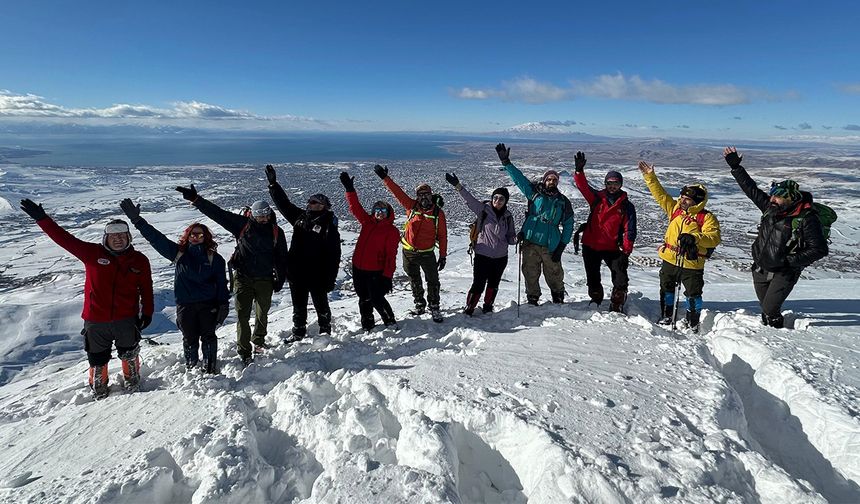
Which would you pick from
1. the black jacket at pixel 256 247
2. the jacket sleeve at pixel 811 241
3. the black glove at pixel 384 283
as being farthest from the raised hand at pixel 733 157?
the black jacket at pixel 256 247

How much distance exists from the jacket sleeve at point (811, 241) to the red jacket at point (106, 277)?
7823 millimetres

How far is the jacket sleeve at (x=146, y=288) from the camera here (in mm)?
4512

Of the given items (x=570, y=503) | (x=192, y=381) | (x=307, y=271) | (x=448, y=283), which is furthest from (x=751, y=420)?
(x=448, y=283)

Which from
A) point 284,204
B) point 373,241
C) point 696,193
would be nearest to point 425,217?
point 373,241

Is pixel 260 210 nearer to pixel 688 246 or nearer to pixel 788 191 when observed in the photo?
pixel 688 246

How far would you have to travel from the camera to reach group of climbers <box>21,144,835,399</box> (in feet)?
14.7

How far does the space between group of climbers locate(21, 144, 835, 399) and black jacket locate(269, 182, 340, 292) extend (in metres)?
0.01

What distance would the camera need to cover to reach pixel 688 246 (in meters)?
5.40

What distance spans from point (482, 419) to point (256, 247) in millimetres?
3476

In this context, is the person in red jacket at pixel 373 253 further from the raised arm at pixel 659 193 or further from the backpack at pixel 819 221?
the backpack at pixel 819 221

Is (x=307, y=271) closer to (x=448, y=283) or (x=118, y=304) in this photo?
(x=118, y=304)

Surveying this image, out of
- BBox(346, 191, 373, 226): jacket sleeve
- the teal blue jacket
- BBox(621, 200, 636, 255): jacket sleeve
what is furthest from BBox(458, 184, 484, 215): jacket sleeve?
BBox(621, 200, 636, 255): jacket sleeve

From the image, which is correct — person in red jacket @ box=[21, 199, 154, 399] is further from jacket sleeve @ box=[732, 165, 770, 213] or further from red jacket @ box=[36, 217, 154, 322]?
jacket sleeve @ box=[732, 165, 770, 213]

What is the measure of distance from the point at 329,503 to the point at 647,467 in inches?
85.6
